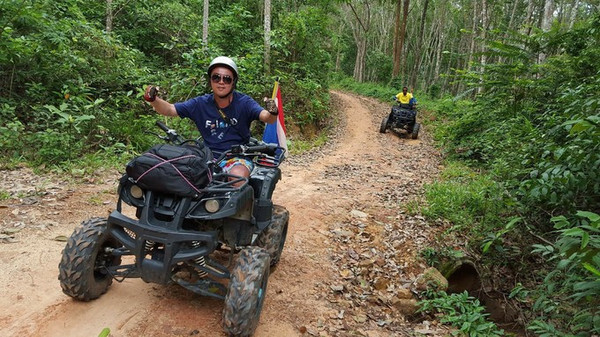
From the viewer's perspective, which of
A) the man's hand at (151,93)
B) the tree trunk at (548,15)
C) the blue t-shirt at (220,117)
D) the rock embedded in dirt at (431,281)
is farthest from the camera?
the tree trunk at (548,15)

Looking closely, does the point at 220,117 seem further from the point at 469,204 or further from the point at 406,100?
the point at 406,100

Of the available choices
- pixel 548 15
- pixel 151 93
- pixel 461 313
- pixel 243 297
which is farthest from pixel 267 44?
pixel 243 297

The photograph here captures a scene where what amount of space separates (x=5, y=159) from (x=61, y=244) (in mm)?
3569

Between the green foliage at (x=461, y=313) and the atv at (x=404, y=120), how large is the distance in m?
11.7

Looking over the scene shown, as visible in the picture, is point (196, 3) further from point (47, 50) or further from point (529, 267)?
point (529, 267)

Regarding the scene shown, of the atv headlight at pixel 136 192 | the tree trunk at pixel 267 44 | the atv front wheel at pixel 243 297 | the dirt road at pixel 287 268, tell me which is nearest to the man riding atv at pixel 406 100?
the tree trunk at pixel 267 44

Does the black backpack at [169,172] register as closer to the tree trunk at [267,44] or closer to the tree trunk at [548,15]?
the tree trunk at [267,44]

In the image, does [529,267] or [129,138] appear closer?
[529,267]

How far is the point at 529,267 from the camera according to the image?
193 inches

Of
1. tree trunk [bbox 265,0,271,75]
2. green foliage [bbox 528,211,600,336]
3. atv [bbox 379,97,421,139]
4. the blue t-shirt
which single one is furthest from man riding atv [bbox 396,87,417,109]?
the blue t-shirt

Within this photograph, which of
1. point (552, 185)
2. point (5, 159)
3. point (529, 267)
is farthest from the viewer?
point (5, 159)

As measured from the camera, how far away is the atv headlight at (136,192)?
2.93 metres

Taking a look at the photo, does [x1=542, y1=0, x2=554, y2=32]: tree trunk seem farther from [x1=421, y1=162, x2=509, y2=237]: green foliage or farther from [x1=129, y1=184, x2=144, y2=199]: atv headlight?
[x1=129, y1=184, x2=144, y2=199]: atv headlight

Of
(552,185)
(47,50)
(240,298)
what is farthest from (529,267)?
(47,50)
